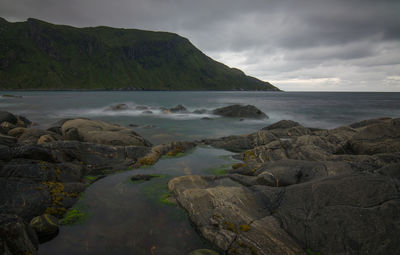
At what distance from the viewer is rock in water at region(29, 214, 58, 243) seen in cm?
759

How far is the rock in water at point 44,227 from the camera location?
24.9 feet

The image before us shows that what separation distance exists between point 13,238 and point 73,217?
10.3ft

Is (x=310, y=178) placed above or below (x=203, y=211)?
above

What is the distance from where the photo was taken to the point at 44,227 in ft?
25.2

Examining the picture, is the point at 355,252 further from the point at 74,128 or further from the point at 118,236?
the point at 74,128

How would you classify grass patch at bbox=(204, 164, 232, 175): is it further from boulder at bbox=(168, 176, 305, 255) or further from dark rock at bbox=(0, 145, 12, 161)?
dark rock at bbox=(0, 145, 12, 161)

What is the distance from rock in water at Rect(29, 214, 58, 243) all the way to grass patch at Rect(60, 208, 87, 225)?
1.90ft

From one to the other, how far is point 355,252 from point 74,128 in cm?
2235

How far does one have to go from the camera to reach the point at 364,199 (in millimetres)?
7520

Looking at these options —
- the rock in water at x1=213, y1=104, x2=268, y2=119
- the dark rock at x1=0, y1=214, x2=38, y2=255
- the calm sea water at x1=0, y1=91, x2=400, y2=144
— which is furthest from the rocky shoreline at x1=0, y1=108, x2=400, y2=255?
the rock in water at x1=213, y1=104, x2=268, y2=119

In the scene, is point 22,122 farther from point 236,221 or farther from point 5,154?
point 236,221

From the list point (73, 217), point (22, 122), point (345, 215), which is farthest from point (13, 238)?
point (22, 122)

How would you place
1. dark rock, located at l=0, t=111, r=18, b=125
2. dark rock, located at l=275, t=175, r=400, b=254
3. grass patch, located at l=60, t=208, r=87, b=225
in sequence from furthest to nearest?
dark rock, located at l=0, t=111, r=18, b=125, grass patch, located at l=60, t=208, r=87, b=225, dark rock, located at l=275, t=175, r=400, b=254

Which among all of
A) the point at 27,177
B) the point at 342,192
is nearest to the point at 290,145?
the point at 342,192
